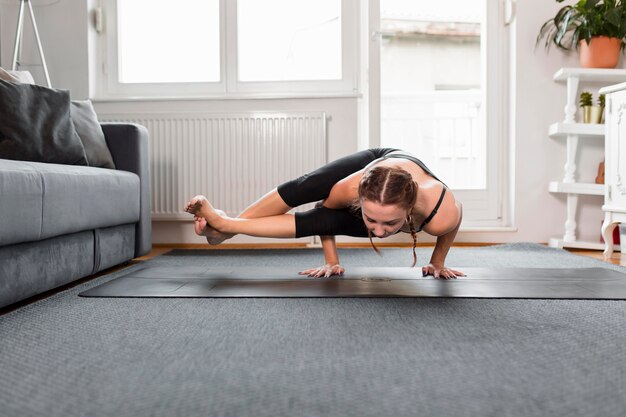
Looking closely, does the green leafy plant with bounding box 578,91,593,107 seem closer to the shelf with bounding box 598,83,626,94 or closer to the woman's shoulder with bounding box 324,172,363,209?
the shelf with bounding box 598,83,626,94

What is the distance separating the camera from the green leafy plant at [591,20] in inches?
117

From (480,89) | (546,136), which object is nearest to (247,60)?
(480,89)

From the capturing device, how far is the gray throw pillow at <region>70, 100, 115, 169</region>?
2.36 metres

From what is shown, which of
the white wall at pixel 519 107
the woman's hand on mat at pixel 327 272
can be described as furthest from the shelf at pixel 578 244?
the woman's hand on mat at pixel 327 272

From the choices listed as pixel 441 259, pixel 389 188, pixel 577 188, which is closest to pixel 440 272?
pixel 441 259

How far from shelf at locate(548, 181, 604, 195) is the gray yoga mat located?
44.6 inches

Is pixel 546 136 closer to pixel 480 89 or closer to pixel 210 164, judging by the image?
pixel 480 89

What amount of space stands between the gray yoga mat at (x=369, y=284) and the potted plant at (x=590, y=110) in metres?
1.42

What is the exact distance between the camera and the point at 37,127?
2059 millimetres

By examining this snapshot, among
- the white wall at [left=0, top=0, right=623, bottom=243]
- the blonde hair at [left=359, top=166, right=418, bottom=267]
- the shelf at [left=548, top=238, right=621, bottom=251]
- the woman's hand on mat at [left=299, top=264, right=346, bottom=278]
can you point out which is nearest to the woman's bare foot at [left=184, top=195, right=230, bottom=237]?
the woman's hand on mat at [left=299, top=264, right=346, bottom=278]

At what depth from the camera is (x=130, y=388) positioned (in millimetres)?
894

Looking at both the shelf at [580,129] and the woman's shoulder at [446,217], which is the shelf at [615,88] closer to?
the shelf at [580,129]

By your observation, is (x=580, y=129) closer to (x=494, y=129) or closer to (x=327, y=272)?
(x=494, y=129)

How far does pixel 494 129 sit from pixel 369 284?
2210mm
